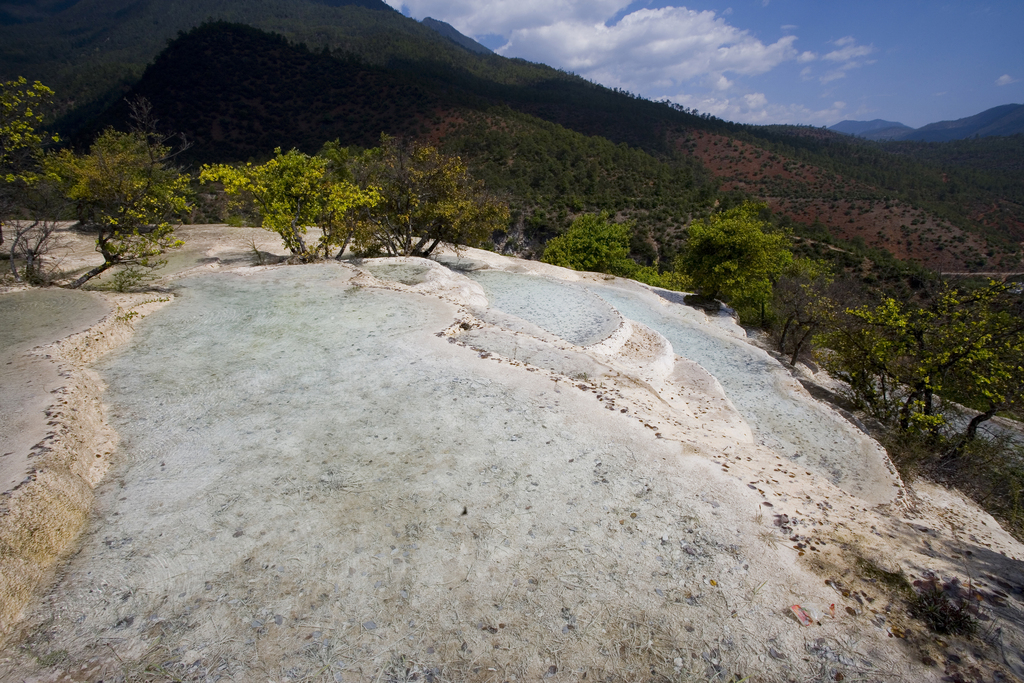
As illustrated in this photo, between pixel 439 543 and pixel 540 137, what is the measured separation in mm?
75924

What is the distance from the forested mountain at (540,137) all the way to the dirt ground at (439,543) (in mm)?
43724

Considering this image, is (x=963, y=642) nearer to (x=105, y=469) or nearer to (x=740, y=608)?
(x=740, y=608)

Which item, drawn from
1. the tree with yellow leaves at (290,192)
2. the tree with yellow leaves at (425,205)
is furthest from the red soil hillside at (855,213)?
the tree with yellow leaves at (290,192)

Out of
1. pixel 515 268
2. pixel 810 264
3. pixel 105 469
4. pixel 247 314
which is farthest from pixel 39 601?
pixel 810 264

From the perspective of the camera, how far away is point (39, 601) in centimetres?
426

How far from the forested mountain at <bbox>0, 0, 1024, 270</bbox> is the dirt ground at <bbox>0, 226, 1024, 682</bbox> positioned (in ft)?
143

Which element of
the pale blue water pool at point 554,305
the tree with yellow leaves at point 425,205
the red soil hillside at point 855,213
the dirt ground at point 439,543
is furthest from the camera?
the red soil hillside at point 855,213

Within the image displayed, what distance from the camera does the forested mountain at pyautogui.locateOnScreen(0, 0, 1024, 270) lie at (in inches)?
2370

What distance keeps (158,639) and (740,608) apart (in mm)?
5451

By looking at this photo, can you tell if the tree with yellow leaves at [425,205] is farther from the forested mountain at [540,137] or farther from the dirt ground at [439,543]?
the forested mountain at [540,137]

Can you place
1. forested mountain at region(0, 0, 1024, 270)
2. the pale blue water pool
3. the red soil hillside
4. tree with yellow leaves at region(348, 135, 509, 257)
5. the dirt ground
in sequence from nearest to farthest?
the dirt ground < the pale blue water pool < tree with yellow leaves at region(348, 135, 509, 257) < the red soil hillside < forested mountain at region(0, 0, 1024, 270)

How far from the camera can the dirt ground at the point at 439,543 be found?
3963 millimetres

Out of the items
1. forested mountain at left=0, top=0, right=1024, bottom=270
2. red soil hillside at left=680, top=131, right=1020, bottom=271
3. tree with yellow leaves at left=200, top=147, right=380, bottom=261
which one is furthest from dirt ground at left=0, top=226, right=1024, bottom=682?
red soil hillside at left=680, top=131, right=1020, bottom=271

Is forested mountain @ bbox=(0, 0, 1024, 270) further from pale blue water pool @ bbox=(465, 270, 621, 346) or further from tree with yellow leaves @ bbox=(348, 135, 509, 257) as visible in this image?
pale blue water pool @ bbox=(465, 270, 621, 346)
